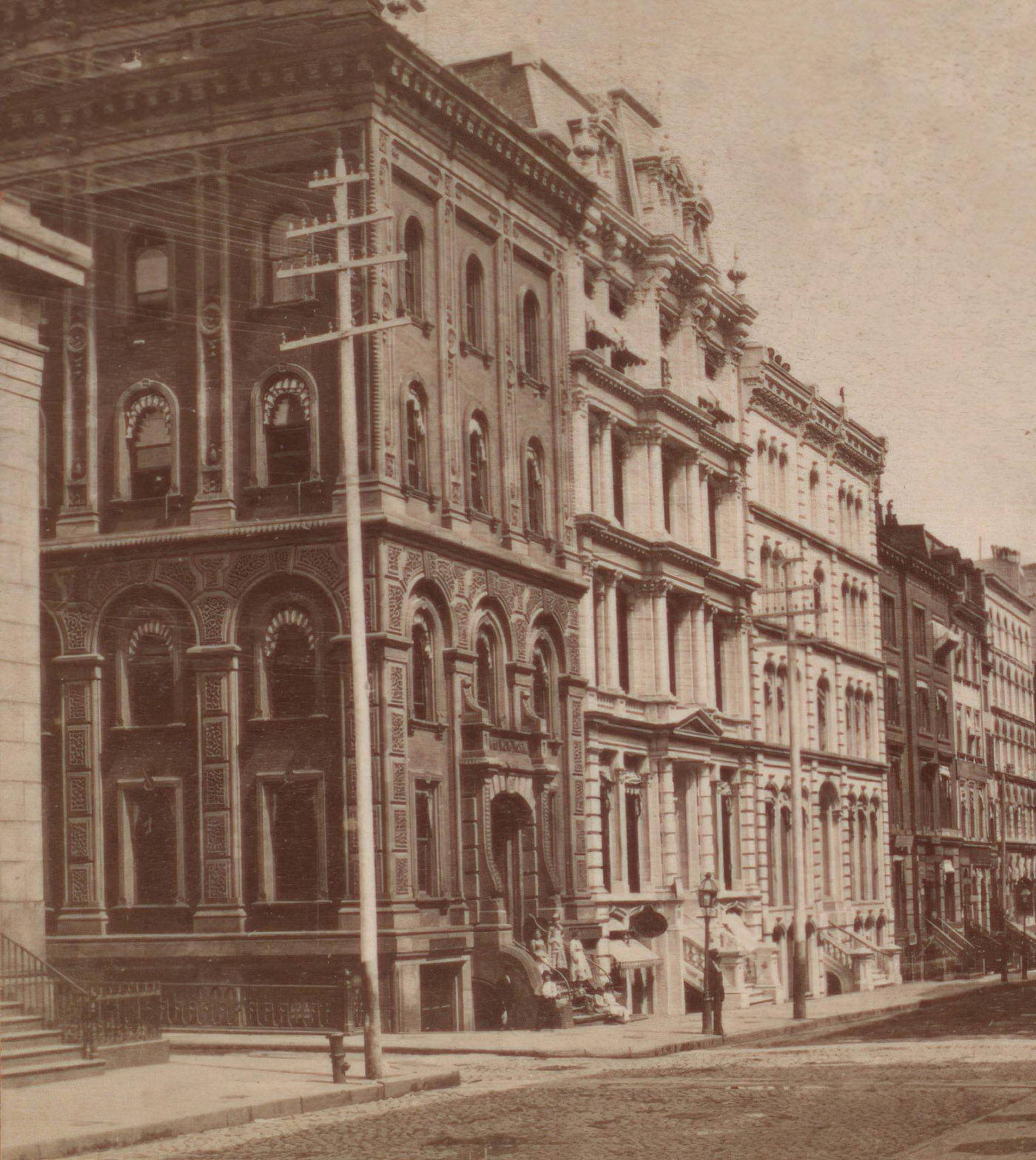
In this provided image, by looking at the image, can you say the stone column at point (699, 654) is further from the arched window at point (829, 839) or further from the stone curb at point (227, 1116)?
the stone curb at point (227, 1116)

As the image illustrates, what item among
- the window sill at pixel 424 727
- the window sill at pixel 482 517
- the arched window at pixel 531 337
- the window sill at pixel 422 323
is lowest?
the window sill at pixel 424 727

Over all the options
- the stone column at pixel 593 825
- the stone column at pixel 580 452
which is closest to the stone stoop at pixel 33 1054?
the stone column at pixel 593 825

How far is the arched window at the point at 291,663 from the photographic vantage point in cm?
3594

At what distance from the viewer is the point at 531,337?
43.6 meters

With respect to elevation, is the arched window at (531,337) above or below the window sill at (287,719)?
above

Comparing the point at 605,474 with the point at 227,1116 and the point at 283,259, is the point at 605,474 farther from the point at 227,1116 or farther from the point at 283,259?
the point at 227,1116

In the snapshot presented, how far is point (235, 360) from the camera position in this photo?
1449 inches

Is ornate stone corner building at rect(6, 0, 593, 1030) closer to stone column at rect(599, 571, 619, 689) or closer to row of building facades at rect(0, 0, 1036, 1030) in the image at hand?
row of building facades at rect(0, 0, 1036, 1030)

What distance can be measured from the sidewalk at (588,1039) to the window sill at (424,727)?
536 centimetres

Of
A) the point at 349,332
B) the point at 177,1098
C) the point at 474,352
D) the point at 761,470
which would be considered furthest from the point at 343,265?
the point at 761,470

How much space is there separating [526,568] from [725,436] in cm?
1387

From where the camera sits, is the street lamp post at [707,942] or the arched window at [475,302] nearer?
the street lamp post at [707,942]

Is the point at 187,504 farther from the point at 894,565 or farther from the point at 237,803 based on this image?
the point at 894,565

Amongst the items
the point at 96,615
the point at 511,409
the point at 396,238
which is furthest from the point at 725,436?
the point at 96,615
